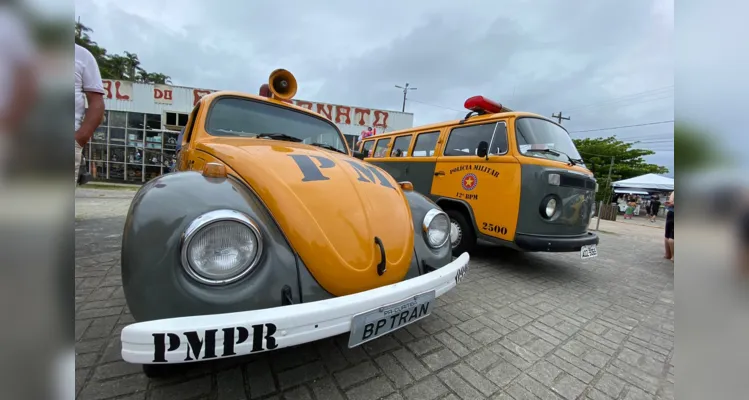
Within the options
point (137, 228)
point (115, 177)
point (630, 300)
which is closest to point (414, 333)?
point (137, 228)

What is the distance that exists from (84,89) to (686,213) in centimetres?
354

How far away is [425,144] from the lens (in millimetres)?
5297

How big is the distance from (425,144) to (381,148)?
5.04 ft

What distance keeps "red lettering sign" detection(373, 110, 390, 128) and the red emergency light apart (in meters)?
10.3

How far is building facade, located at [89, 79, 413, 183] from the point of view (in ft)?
40.7

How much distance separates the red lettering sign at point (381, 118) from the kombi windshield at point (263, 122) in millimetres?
11561

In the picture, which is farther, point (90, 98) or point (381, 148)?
point (381, 148)

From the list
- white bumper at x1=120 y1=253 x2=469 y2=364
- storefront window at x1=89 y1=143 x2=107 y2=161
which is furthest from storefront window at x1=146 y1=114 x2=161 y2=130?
white bumper at x1=120 y1=253 x2=469 y2=364

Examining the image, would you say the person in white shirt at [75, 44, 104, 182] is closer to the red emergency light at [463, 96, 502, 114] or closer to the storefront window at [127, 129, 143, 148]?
the red emergency light at [463, 96, 502, 114]

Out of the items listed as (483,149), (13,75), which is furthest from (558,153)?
(13,75)

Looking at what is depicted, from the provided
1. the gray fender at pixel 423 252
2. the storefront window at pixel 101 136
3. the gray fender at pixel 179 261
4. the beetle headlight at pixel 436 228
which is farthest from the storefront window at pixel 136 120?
the beetle headlight at pixel 436 228

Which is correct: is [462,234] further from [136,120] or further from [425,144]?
[136,120]

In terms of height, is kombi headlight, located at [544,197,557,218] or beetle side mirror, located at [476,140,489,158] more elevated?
beetle side mirror, located at [476,140,489,158]

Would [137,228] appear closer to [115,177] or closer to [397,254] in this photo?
[397,254]
